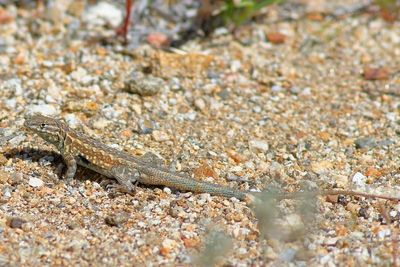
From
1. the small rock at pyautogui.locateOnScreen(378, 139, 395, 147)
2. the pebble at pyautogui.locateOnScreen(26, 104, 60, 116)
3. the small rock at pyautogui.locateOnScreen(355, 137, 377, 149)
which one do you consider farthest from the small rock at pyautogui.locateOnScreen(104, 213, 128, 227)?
the small rock at pyautogui.locateOnScreen(378, 139, 395, 147)

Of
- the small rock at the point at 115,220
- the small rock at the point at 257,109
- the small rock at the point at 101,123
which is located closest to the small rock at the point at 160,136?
the small rock at the point at 101,123

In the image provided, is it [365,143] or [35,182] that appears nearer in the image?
[35,182]

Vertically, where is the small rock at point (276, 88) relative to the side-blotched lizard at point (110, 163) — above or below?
above

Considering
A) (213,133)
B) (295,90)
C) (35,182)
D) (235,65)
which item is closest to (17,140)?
(35,182)

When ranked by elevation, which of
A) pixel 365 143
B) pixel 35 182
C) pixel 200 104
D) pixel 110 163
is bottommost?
pixel 35 182

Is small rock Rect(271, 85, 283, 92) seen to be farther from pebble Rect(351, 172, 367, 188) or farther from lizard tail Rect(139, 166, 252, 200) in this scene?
lizard tail Rect(139, 166, 252, 200)

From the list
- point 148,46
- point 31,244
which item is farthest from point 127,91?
point 31,244

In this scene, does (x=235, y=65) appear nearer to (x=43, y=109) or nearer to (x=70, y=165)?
(x=43, y=109)

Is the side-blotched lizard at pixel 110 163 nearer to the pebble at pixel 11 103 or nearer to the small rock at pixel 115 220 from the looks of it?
the small rock at pixel 115 220
